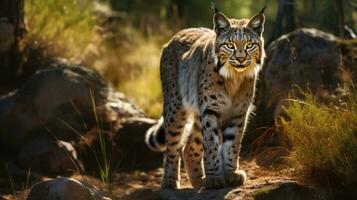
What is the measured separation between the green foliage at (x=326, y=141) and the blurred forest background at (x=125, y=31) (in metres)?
3.81

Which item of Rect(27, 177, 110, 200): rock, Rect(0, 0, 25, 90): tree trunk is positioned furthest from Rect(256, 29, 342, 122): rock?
Rect(0, 0, 25, 90): tree trunk

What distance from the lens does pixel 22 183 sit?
30.8ft

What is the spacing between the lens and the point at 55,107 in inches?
417

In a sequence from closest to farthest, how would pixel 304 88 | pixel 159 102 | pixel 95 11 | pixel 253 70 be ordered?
pixel 253 70 → pixel 304 88 → pixel 159 102 → pixel 95 11

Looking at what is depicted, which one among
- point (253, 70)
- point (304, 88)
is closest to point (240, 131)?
point (253, 70)

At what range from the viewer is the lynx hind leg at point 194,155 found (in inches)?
355

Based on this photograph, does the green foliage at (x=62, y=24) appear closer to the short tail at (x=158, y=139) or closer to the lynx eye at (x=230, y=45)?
the short tail at (x=158, y=139)

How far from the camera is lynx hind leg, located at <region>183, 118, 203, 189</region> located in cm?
901

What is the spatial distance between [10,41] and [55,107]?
67.5 inches

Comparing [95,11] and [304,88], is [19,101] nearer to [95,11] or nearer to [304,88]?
[304,88]

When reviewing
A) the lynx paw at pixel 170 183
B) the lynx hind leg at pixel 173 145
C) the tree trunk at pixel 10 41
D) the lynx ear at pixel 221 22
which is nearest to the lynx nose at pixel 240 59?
the lynx ear at pixel 221 22

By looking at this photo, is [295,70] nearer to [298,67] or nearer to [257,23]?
[298,67]

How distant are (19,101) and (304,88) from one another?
3.68m

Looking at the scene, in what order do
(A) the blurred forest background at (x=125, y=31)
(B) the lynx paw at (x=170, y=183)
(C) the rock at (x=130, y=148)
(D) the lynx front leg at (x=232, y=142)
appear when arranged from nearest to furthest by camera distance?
(D) the lynx front leg at (x=232, y=142) < (B) the lynx paw at (x=170, y=183) < (C) the rock at (x=130, y=148) < (A) the blurred forest background at (x=125, y=31)
